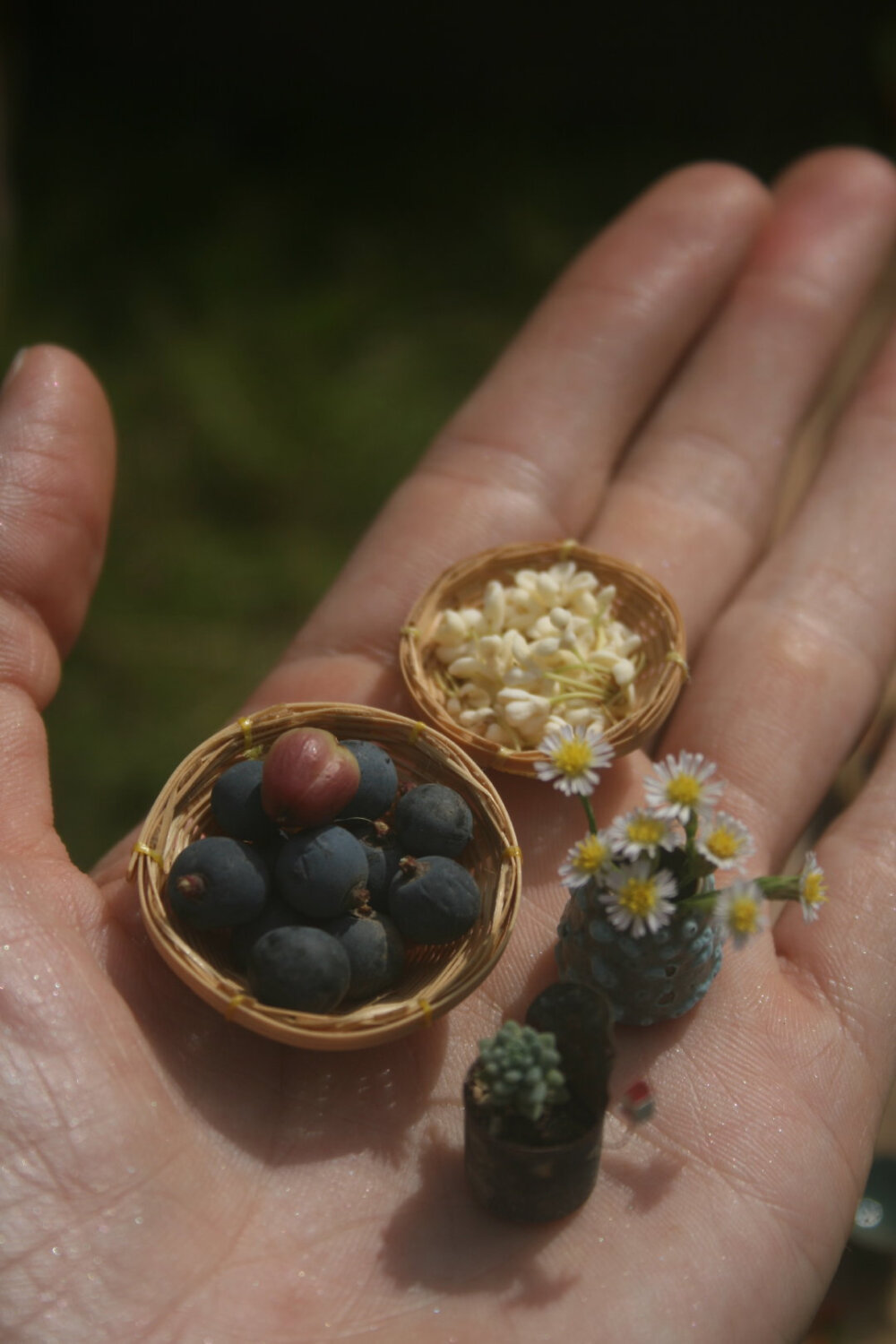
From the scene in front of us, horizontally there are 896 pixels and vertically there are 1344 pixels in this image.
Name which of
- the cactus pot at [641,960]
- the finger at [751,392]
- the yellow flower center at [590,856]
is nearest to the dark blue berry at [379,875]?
the cactus pot at [641,960]

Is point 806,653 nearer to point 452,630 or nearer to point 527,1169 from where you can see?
point 452,630

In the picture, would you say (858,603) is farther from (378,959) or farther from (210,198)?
(210,198)

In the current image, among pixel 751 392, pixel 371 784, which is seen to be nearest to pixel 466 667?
pixel 371 784

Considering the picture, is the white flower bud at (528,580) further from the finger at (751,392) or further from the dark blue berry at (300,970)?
the dark blue berry at (300,970)

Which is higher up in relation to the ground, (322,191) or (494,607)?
(494,607)

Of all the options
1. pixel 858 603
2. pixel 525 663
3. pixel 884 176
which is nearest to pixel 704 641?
pixel 858 603

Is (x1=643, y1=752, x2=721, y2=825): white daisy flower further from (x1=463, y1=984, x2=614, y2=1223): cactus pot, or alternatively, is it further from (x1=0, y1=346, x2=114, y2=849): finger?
(x1=0, y1=346, x2=114, y2=849): finger
